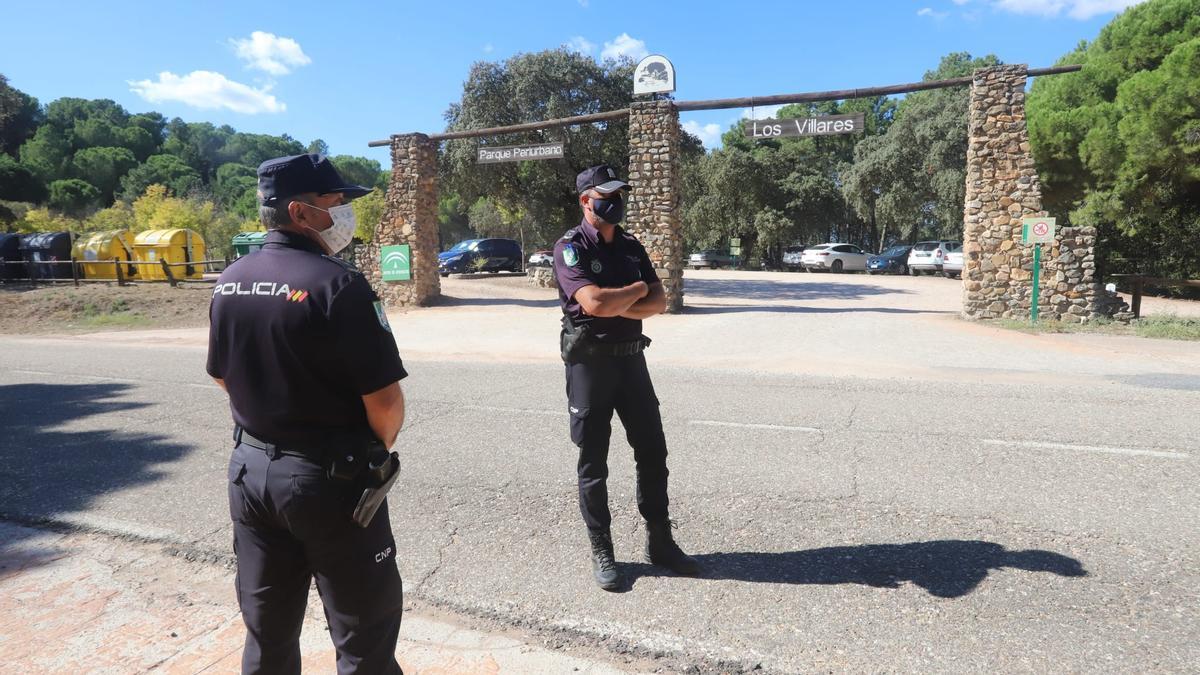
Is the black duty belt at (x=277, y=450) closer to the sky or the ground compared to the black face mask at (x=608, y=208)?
closer to the ground

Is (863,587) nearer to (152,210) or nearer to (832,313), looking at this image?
(832,313)

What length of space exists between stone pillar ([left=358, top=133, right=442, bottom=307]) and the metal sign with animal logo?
6.29m

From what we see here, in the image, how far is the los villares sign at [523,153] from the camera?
1702cm

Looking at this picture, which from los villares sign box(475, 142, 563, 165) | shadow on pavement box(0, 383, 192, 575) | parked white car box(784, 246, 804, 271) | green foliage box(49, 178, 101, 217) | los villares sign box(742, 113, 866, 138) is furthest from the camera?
green foliage box(49, 178, 101, 217)

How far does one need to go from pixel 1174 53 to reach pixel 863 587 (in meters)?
17.4

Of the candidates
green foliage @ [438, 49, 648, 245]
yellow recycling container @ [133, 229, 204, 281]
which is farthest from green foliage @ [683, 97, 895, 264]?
yellow recycling container @ [133, 229, 204, 281]

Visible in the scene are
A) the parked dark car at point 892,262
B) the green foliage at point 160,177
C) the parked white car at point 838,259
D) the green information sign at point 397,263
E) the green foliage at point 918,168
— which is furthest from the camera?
the green foliage at point 160,177

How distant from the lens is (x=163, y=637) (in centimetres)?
309

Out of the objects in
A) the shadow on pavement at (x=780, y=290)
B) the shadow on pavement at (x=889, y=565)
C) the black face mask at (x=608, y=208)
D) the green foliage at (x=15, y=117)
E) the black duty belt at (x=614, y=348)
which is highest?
the green foliage at (x=15, y=117)

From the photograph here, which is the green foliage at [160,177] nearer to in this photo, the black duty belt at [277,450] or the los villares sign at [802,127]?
the los villares sign at [802,127]

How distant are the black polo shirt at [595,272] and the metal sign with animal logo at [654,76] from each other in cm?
1299

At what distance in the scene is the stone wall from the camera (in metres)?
13.3

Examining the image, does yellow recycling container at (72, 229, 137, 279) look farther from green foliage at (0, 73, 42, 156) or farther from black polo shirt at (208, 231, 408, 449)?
green foliage at (0, 73, 42, 156)

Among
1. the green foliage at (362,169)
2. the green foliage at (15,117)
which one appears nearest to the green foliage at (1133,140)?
the green foliage at (15,117)
